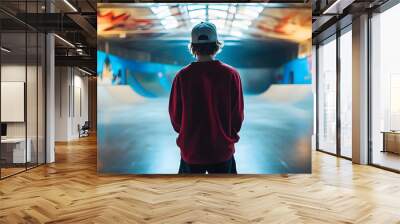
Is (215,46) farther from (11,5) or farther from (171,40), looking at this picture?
(11,5)

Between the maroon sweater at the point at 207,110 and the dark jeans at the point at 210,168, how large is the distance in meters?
0.07

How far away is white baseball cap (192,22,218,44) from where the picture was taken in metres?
6.32

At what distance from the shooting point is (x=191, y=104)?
20.6ft

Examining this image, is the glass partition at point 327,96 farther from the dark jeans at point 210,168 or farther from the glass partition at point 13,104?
the glass partition at point 13,104

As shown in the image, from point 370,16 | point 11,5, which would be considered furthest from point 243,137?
point 11,5

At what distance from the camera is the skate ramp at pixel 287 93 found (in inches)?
251

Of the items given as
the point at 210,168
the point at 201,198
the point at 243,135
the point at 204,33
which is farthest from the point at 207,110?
the point at 201,198

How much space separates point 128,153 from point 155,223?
2684 mm

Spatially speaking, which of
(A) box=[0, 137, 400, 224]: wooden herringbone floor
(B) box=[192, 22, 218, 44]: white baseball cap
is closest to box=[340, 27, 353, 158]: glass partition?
(A) box=[0, 137, 400, 224]: wooden herringbone floor

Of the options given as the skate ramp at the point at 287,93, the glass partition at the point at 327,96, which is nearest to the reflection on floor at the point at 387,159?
the glass partition at the point at 327,96

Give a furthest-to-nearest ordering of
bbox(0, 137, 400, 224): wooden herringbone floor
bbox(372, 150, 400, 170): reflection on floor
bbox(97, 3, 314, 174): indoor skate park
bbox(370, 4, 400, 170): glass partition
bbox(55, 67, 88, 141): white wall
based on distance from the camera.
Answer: bbox(55, 67, 88, 141): white wall → bbox(372, 150, 400, 170): reflection on floor → bbox(370, 4, 400, 170): glass partition → bbox(97, 3, 314, 174): indoor skate park → bbox(0, 137, 400, 224): wooden herringbone floor

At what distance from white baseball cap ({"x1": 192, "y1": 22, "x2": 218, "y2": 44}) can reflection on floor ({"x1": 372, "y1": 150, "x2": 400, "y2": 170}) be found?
4287 millimetres

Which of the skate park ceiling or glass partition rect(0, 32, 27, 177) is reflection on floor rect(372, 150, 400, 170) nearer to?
the skate park ceiling

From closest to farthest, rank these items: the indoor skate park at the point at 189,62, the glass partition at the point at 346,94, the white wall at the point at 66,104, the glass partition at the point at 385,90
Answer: the indoor skate park at the point at 189,62 → the glass partition at the point at 385,90 → the glass partition at the point at 346,94 → the white wall at the point at 66,104
